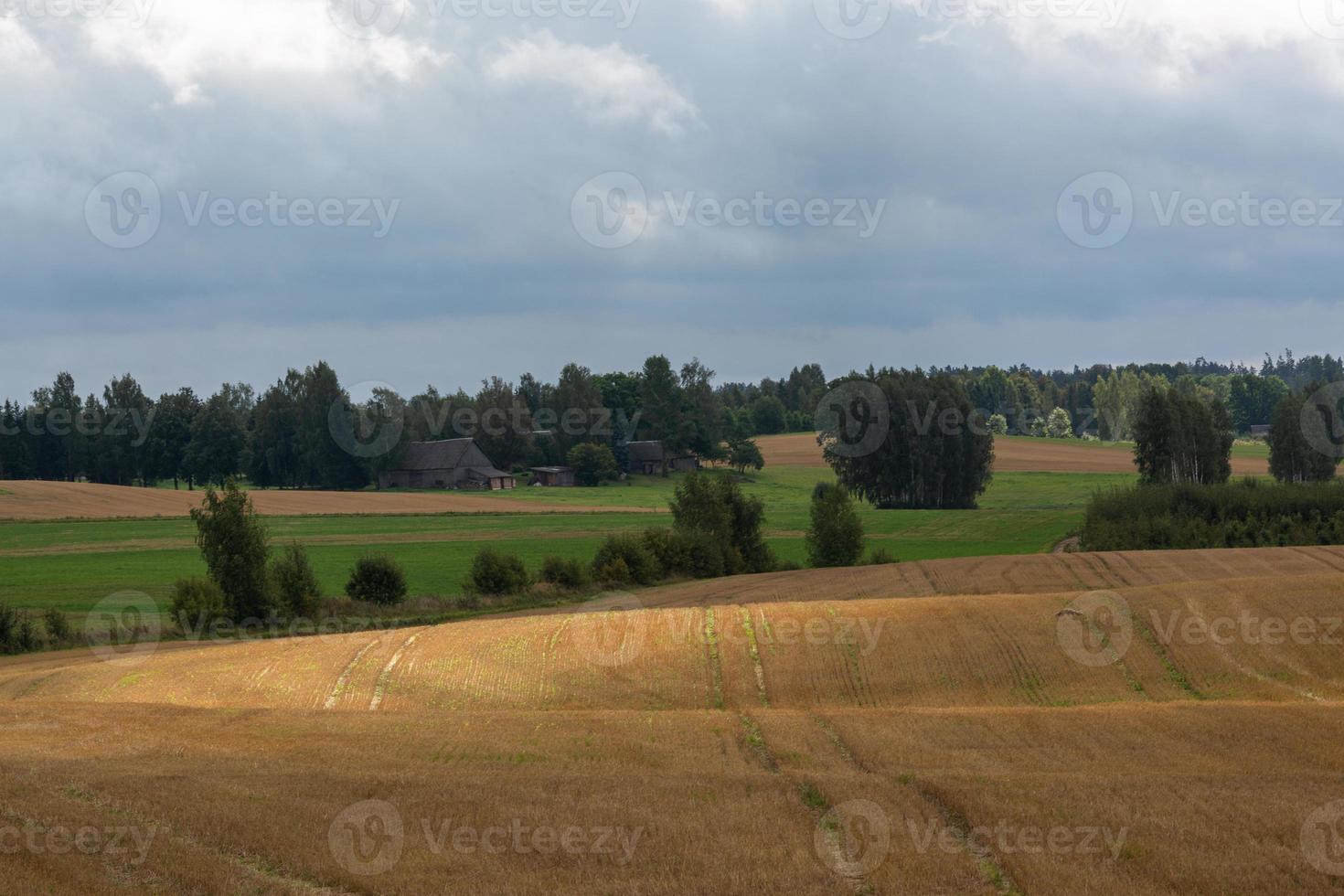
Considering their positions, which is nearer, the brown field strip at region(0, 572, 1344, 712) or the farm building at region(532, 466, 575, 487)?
the brown field strip at region(0, 572, 1344, 712)

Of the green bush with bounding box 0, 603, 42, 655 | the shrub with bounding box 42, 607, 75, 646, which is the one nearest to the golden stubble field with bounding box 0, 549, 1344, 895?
the shrub with bounding box 42, 607, 75, 646

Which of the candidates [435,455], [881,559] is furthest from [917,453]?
[435,455]

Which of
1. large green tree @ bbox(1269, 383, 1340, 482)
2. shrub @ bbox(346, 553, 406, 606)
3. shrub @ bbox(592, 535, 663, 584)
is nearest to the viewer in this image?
shrub @ bbox(346, 553, 406, 606)

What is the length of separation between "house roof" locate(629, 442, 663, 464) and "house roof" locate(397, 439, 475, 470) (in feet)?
69.5

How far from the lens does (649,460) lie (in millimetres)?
140125

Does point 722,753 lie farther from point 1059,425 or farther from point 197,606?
point 1059,425

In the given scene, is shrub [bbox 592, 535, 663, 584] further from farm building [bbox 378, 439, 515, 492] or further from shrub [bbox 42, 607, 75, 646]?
farm building [bbox 378, 439, 515, 492]

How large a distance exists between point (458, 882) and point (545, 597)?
39.5 metres

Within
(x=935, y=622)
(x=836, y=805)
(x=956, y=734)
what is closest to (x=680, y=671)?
(x=935, y=622)

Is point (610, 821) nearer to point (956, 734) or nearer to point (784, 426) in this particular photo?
point (956, 734)

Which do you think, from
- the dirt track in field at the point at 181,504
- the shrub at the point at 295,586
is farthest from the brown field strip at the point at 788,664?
the dirt track in field at the point at 181,504

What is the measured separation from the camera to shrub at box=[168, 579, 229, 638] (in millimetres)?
41906

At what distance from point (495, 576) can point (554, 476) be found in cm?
8366

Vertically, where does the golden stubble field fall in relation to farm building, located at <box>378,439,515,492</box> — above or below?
below
